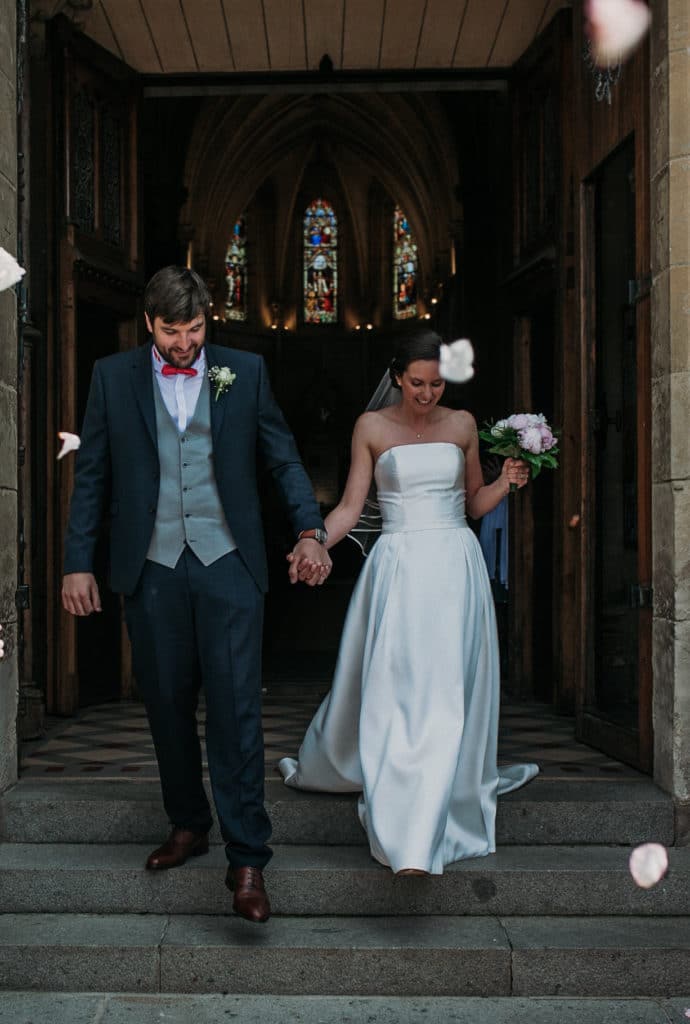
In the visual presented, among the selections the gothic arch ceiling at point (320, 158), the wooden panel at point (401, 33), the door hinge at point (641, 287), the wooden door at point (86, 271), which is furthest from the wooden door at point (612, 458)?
the gothic arch ceiling at point (320, 158)

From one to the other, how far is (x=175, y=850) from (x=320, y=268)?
27.1 meters

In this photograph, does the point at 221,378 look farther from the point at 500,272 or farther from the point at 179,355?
the point at 500,272

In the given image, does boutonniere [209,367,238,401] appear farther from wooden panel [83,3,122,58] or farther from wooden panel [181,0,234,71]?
wooden panel [83,3,122,58]

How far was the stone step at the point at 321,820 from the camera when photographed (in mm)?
4629

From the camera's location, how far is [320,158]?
94.2 feet

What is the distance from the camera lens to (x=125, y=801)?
4.66 metres

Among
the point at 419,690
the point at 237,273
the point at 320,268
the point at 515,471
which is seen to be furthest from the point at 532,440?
the point at 320,268

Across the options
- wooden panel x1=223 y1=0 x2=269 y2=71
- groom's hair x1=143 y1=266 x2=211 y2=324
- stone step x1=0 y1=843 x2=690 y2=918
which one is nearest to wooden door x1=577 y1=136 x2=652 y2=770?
stone step x1=0 y1=843 x2=690 y2=918

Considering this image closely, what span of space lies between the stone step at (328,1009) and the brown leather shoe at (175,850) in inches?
18.9

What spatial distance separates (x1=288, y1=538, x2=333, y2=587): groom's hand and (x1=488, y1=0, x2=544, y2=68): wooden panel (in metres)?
4.37

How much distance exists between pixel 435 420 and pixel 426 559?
58cm

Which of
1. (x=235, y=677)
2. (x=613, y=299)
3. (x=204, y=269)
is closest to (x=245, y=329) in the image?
(x=204, y=269)

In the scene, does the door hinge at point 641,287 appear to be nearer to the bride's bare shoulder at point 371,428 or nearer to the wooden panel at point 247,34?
the bride's bare shoulder at point 371,428

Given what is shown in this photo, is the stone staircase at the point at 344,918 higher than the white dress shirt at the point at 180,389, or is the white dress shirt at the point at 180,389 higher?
the white dress shirt at the point at 180,389
